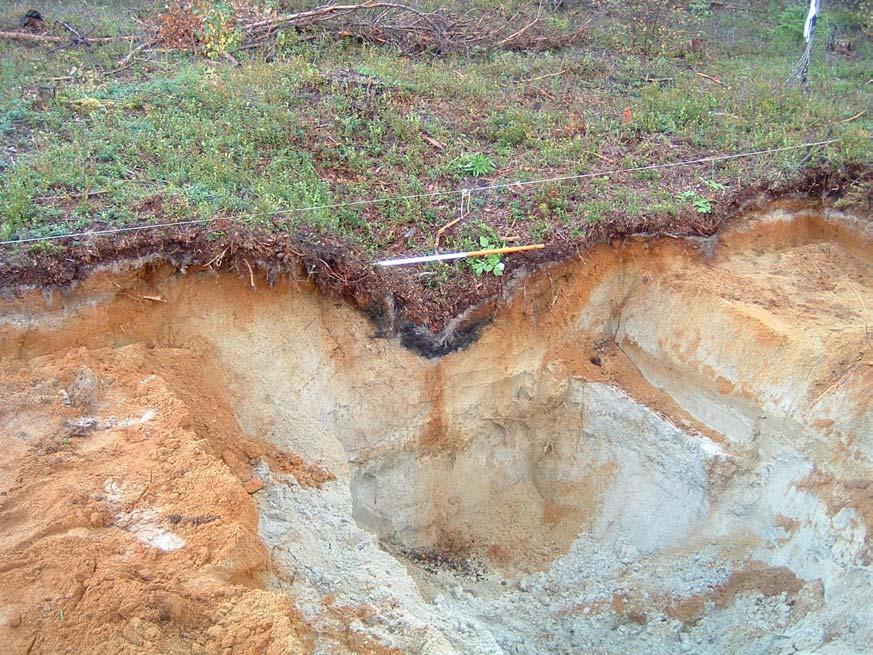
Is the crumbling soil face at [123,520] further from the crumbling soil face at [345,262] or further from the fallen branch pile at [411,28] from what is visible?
the fallen branch pile at [411,28]

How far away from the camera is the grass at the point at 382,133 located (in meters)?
6.63

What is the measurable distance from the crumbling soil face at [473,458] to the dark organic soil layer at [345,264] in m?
0.14

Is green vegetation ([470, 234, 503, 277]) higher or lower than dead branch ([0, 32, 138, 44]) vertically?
lower

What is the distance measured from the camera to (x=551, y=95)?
368 inches

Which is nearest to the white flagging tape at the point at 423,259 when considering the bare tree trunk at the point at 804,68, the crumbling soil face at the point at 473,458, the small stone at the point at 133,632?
the crumbling soil face at the point at 473,458

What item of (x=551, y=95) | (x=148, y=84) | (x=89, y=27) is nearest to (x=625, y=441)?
(x=551, y=95)

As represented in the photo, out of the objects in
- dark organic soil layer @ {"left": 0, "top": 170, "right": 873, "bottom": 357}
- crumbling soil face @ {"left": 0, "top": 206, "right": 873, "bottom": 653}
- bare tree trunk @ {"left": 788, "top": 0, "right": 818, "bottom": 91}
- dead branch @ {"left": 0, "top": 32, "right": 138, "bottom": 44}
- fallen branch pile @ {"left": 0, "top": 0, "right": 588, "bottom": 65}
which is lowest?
crumbling soil face @ {"left": 0, "top": 206, "right": 873, "bottom": 653}

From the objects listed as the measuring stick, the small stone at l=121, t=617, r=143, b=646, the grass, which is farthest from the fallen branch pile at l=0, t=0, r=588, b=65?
the small stone at l=121, t=617, r=143, b=646

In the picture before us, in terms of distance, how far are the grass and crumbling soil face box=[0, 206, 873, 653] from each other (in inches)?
28.0

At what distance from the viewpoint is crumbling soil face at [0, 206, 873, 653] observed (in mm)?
4195

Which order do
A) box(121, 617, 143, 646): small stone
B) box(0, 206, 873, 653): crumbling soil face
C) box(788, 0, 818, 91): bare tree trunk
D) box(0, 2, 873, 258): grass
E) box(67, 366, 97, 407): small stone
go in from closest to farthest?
box(121, 617, 143, 646): small stone → box(0, 206, 873, 653): crumbling soil face → box(67, 366, 97, 407): small stone → box(0, 2, 873, 258): grass → box(788, 0, 818, 91): bare tree trunk

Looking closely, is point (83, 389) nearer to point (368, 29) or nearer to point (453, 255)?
point (453, 255)

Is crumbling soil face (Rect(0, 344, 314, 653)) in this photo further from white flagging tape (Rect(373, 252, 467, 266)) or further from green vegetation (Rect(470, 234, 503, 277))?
green vegetation (Rect(470, 234, 503, 277))

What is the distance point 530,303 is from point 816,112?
4.72 metres
